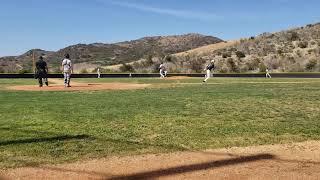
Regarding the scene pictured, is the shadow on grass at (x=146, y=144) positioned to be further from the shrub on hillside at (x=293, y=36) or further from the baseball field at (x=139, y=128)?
the shrub on hillside at (x=293, y=36)

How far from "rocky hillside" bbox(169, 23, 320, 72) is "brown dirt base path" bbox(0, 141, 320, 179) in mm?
60878

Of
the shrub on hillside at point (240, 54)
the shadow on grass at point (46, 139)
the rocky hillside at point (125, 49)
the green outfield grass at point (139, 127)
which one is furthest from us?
the rocky hillside at point (125, 49)

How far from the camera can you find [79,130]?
490 inches

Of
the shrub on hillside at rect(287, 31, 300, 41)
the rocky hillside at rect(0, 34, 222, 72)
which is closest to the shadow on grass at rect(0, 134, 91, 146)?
the shrub on hillside at rect(287, 31, 300, 41)

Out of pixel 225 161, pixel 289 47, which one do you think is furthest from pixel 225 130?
pixel 289 47

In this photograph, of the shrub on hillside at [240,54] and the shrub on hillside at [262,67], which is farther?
the shrub on hillside at [240,54]

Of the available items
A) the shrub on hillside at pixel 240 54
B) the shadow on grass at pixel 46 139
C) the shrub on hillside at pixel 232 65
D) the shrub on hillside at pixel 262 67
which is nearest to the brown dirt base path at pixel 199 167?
the shadow on grass at pixel 46 139

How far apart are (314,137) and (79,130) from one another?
5.24m

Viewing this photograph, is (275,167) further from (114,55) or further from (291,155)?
(114,55)

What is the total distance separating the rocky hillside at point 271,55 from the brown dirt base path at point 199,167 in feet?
200

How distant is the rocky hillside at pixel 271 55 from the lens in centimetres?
7496

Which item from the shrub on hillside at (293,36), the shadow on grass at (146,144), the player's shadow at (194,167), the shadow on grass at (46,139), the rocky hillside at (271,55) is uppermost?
the shrub on hillside at (293,36)

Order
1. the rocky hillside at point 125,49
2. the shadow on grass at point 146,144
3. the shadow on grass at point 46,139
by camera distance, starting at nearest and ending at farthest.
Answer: the shadow on grass at point 146,144 < the shadow on grass at point 46,139 < the rocky hillside at point 125,49

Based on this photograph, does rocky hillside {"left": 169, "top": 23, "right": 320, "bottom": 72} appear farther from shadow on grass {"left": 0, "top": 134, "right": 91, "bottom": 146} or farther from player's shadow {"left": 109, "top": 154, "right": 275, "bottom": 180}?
player's shadow {"left": 109, "top": 154, "right": 275, "bottom": 180}
